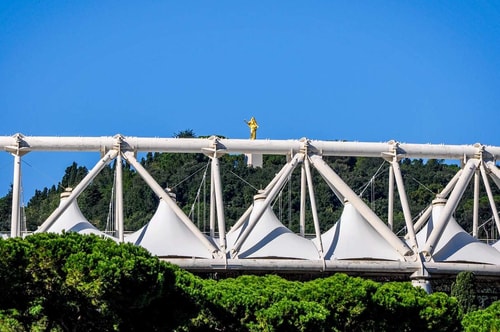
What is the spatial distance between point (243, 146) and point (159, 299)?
26188 mm

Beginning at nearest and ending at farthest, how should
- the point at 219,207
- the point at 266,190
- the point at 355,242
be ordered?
the point at 219,207 < the point at 355,242 < the point at 266,190

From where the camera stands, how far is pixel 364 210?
87312 mm

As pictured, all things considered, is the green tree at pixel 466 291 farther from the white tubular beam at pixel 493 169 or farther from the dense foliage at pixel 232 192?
the dense foliage at pixel 232 192

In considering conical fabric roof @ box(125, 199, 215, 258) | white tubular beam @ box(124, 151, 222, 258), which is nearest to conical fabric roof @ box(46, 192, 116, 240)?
conical fabric roof @ box(125, 199, 215, 258)

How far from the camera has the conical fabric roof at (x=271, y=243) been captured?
8469 cm

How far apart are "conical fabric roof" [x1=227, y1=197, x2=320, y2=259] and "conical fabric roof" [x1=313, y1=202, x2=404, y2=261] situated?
1.41 meters

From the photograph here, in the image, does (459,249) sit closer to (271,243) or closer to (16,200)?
(271,243)

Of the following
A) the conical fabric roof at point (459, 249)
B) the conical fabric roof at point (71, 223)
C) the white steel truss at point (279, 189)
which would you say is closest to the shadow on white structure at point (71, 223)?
the conical fabric roof at point (71, 223)

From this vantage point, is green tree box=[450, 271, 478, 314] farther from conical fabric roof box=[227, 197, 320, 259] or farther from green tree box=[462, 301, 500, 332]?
conical fabric roof box=[227, 197, 320, 259]

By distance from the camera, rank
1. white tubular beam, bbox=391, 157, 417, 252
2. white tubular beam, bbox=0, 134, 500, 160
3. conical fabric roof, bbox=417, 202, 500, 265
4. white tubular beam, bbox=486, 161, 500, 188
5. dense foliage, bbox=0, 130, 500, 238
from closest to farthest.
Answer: white tubular beam, bbox=0, 134, 500, 160 < white tubular beam, bbox=391, 157, 417, 252 < conical fabric roof, bbox=417, 202, 500, 265 < white tubular beam, bbox=486, 161, 500, 188 < dense foliage, bbox=0, 130, 500, 238

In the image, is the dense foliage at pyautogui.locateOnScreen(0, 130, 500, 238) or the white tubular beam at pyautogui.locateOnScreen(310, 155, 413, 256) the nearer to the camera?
the white tubular beam at pyautogui.locateOnScreen(310, 155, 413, 256)

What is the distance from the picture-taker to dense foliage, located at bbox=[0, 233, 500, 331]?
57.5m

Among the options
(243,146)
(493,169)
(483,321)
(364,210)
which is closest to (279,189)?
(243,146)

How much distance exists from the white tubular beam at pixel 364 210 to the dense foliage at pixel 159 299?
516 inches
